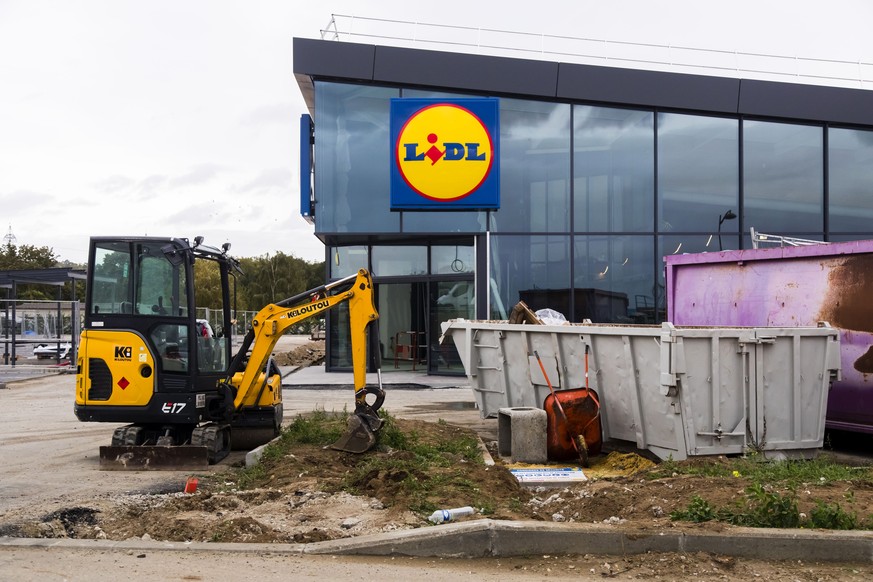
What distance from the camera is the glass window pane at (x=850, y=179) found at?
21.9m

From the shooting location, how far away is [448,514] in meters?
6.41

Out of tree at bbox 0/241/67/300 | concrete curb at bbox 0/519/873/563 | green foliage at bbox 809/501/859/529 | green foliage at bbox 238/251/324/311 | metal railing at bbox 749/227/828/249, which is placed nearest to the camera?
concrete curb at bbox 0/519/873/563

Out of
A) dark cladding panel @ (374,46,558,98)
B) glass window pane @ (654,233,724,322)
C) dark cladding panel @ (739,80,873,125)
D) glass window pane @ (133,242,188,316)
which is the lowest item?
glass window pane @ (133,242,188,316)

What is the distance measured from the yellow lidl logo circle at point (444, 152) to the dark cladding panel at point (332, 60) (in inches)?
72.4

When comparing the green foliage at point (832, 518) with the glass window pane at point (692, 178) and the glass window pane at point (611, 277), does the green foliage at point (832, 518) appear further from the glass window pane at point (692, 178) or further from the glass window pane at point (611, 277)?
the glass window pane at point (692, 178)

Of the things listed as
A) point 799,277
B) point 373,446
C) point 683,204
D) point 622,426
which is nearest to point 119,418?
point 373,446

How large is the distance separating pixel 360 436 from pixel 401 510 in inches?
107

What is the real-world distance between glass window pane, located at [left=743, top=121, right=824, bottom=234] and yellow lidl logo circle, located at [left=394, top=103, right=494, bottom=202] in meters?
6.66

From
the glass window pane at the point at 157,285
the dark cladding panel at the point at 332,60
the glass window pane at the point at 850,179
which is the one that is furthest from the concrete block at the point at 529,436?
the glass window pane at the point at 850,179

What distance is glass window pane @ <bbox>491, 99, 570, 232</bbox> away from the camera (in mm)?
21484

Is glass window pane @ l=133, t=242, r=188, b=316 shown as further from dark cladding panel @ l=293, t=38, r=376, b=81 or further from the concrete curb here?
dark cladding panel @ l=293, t=38, r=376, b=81

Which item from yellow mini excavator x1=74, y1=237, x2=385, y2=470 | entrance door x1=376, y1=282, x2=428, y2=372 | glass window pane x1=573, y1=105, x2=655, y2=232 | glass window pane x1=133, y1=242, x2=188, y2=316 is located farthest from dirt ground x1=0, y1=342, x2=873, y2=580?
entrance door x1=376, y1=282, x2=428, y2=372

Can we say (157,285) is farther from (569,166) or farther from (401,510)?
(569,166)

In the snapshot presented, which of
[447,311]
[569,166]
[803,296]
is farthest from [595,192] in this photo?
[803,296]
